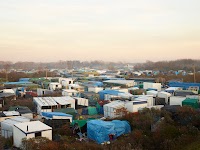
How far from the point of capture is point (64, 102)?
8.12 metres

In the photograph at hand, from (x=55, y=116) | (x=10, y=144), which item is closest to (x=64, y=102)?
(x=55, y=116)

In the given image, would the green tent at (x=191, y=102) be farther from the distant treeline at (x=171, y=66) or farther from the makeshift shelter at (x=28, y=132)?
the distant treeline at (x=171, y=66)

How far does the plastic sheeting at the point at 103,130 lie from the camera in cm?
490

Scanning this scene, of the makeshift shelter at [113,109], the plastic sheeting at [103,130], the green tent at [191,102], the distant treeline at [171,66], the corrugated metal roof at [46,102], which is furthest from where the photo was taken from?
the distant treeline at [171,66]

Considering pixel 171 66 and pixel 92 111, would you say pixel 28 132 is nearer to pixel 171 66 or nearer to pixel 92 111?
pixel 92 111

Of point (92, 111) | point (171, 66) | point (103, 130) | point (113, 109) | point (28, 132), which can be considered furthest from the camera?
point (171, 66)

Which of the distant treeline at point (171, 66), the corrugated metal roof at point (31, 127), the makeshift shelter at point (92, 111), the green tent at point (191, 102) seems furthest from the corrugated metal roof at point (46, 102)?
the distant treeline at point (171, 66)

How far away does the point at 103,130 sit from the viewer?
4.91 metres

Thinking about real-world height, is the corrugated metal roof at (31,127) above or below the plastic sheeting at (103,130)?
above

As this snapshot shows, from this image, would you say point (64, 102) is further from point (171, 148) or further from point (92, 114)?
point (171, 148)

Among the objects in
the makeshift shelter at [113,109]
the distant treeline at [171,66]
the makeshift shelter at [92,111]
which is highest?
the distant treeline at [171,66]

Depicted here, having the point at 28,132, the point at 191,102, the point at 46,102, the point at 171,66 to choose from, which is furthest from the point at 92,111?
the point at 171,66

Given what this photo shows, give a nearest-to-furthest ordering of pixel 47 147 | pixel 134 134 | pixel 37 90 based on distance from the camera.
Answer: pixel 47 147 < pixel 134 134 < pixel 37 90

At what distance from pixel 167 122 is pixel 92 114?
2911 mm
